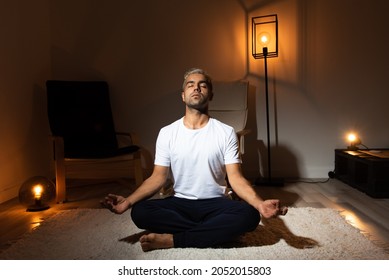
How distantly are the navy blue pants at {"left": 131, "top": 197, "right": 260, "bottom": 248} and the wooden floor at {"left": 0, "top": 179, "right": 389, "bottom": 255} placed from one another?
665mm

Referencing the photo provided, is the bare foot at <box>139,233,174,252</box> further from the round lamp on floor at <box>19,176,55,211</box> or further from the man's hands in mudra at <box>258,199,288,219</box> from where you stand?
the round lamp on floor at <box>19,176,55,211</box>

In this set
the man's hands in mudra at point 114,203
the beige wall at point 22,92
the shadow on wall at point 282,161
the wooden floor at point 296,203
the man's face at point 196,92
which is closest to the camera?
the man's hands in mudra at point 114,203

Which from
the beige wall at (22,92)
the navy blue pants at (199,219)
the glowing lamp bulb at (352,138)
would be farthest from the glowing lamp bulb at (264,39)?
the beige wall at (22,92)

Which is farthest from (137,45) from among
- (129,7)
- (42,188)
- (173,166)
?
(173,166)

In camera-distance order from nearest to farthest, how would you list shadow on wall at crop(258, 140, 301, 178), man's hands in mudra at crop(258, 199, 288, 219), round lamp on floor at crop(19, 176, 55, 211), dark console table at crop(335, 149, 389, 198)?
1. man's hands in mudra at crop(258, 199, 288, 219)
2. round lamp on floor at crop(19, 176, 55, 211)
3. dark console table at crop(335, 149, 389, 198)
4. shadow on wall at crop(258, 140, 301, 178)

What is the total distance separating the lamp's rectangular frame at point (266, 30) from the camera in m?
2.94

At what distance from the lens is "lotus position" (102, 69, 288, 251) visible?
1.48 metres

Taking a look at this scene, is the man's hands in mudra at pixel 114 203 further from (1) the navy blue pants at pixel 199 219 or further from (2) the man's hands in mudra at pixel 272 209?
(2) the man's hands in mudra at pixel 272 209

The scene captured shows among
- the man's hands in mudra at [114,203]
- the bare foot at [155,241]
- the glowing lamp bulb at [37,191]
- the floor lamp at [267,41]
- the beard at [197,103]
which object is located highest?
the floor lamp at [267,41]

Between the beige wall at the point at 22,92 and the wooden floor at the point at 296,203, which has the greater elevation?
the beige wall at the point at 22,92

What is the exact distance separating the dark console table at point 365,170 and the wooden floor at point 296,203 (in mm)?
65

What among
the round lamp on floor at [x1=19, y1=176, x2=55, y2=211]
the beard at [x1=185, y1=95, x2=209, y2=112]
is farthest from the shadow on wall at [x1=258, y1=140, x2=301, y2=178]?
the round lamp on floor at [x1=19, y1=176, x2=55, y2=211]

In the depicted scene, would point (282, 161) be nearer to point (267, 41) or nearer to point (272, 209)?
point (267, 41)
